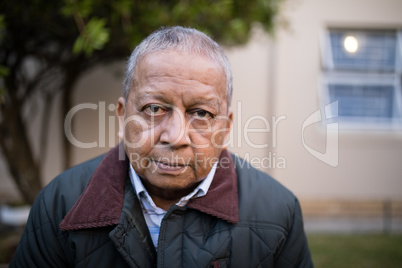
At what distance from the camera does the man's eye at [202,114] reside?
154 centimetres

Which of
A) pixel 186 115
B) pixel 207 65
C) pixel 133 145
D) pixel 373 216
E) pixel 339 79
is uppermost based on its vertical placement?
pixel 339 79

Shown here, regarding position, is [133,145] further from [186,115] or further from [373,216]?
[373,216]

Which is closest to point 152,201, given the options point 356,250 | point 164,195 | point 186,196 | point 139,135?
point 164,195

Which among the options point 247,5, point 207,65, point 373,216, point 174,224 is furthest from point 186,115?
point 373,216

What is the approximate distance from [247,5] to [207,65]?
2.35 m

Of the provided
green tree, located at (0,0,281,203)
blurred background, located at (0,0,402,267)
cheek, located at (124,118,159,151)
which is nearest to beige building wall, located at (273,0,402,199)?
blurred background, located at (0,0,402,267)

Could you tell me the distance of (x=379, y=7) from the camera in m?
6.64

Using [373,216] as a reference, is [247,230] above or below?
above

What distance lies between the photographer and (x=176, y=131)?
1.48m

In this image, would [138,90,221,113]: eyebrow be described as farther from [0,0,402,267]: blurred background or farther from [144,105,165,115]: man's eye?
[0,0,402,267]: blurred background

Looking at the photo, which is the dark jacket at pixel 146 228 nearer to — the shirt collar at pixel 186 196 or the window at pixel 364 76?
the shirt collar at pixel 186 196

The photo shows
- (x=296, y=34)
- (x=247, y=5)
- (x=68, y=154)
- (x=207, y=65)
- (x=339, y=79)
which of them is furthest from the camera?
(x=339, y=79)

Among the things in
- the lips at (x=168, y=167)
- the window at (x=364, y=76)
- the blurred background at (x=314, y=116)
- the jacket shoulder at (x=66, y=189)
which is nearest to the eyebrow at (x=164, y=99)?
the lips at (x=168, y=167)

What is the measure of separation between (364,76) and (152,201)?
667cm
